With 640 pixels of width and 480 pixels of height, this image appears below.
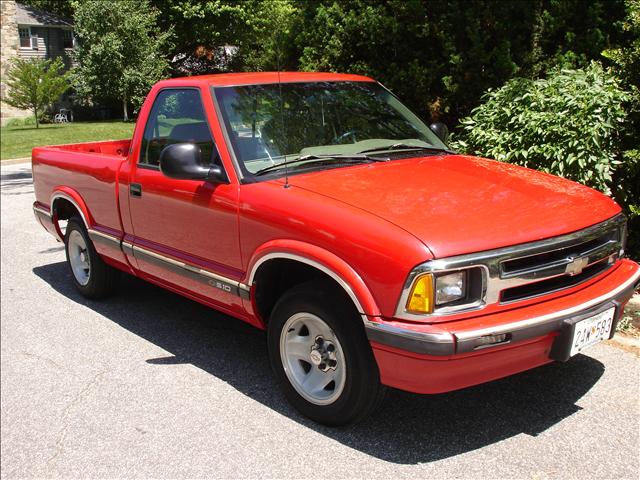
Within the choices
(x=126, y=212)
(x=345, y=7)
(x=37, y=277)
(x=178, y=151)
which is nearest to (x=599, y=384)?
(x=178, y=151)

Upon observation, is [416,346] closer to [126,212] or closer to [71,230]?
[126,212]

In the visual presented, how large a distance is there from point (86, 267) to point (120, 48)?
29.3 metres

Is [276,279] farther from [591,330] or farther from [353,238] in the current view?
[591,330]

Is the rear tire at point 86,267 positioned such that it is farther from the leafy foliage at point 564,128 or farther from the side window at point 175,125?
the leafy foliage at point 564,128

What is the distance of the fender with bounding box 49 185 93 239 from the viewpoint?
5.71m

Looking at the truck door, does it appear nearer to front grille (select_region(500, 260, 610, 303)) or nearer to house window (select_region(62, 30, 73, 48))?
front grille (select_region(500, 260, 610, 303))

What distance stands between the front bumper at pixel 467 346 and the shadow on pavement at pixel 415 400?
46cm

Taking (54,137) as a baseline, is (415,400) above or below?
above

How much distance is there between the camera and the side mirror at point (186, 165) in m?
4.06

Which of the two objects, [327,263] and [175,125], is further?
[175,125]

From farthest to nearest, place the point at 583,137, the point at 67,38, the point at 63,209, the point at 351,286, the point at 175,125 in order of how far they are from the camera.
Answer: the point at 67,38 < the point at 63,209 < the point at 583,137 < the point at 175,125 < the point at 351,286

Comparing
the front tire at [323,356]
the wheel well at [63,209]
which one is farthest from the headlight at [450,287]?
the wheel well at [63,209]

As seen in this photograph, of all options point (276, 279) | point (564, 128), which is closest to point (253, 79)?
point (276, 279)

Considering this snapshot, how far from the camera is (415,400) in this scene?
4008 mm
